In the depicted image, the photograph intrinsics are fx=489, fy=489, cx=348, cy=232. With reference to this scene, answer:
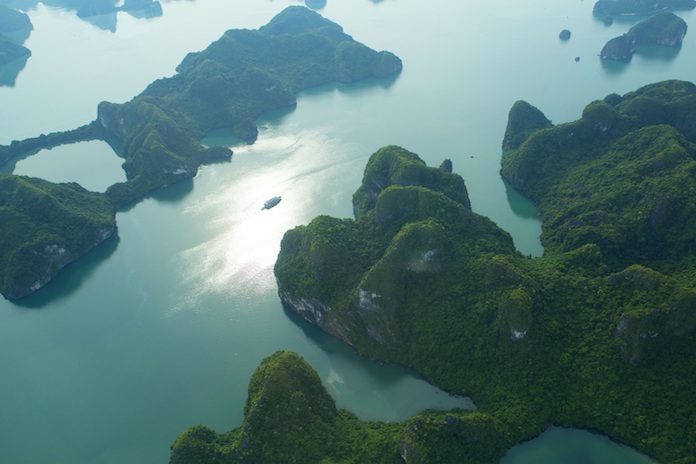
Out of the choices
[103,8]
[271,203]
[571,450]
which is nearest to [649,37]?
[271,203]

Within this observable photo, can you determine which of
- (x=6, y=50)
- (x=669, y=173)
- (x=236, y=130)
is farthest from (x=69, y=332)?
(x=6, y=50)

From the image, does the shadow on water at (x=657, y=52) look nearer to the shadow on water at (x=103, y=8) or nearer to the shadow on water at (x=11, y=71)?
the shadow on water at (x=11, y=71)

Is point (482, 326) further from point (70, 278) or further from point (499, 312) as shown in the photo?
point (70, 278)

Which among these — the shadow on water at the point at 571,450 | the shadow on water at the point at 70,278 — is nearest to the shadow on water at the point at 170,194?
the shadow on water at the point at 70,278

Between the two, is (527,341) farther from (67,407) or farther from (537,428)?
(67,407)

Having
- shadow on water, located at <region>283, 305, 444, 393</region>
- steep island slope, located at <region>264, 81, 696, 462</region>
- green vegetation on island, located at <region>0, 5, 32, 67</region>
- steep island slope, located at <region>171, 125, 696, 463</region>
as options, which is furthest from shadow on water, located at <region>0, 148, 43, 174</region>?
green vegetation on island, located at <region>0, 5, 32, 67</region>
